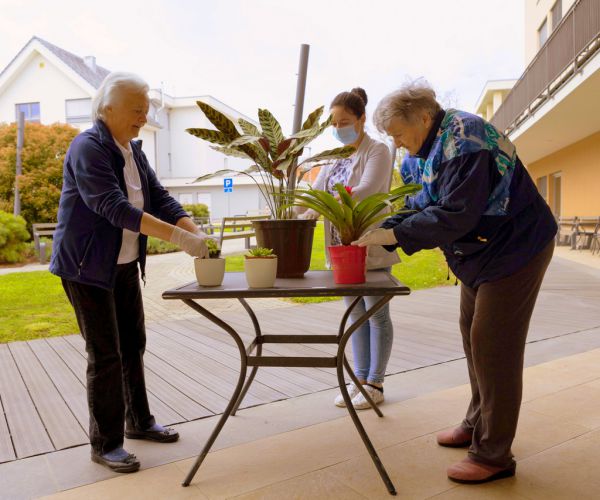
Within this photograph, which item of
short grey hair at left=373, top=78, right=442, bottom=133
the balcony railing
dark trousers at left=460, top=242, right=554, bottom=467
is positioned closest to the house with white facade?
the balcony railing

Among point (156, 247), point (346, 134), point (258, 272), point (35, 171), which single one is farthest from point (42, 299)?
point (35, 171)

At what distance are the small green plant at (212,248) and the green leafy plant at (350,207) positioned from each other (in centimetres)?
35

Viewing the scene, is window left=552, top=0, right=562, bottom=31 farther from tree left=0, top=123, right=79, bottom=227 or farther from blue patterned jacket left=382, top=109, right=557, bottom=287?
blue patterned jacket left=382, top=109, right=557, bottom=287

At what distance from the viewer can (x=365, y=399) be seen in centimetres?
285

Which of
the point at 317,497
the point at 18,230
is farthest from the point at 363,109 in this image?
the point at 18,230

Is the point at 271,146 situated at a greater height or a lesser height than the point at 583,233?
greater

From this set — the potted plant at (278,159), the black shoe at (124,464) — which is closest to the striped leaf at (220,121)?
the potted plant at (278,159)

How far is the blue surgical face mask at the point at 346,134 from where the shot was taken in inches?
108

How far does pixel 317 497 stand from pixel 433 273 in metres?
6.91

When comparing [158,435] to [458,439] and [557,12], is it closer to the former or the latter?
[458,439]

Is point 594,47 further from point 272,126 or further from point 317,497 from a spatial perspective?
point 317,497

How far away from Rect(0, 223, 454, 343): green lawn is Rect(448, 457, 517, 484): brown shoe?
3754mm

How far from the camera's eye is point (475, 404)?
239 centimetres

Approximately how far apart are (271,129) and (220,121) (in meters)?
0.20
